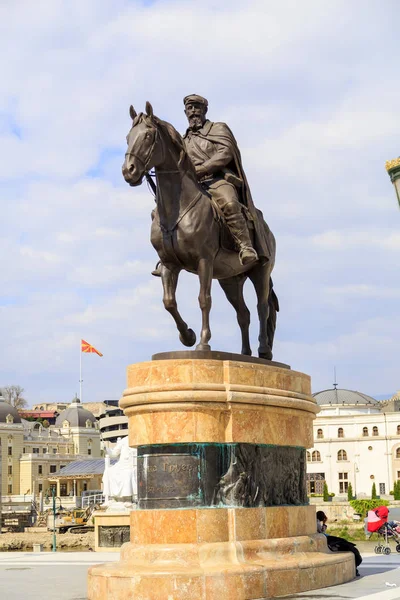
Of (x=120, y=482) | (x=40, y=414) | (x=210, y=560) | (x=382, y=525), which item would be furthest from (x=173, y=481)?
(x=40, y=414)

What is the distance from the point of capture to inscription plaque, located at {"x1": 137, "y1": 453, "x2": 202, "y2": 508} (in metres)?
10.6

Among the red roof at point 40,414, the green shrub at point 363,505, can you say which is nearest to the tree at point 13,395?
the red roof at point 40,414

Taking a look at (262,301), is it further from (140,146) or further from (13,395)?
(13,395)

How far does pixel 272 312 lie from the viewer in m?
14.1

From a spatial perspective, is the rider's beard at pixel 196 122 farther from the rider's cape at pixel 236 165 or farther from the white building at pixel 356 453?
the white building at pixel 356 453

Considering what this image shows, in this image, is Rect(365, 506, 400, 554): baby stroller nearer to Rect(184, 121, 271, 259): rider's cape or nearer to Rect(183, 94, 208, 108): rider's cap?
Rect(184, 121, 271, 259): rider's cape

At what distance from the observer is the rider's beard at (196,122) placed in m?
13.0

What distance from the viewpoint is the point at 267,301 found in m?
13.6

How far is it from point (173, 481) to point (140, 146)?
4194 mm

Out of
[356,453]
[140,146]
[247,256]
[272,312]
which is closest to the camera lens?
[140,146]

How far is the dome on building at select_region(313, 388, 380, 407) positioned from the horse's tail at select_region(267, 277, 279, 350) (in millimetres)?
97966

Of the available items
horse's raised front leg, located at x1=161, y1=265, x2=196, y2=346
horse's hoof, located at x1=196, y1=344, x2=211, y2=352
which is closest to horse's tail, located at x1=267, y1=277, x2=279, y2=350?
horse's raised front leg, located at x1=161, y1=265, x2=196, y2=346

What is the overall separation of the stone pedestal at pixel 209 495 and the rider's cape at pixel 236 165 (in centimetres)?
212

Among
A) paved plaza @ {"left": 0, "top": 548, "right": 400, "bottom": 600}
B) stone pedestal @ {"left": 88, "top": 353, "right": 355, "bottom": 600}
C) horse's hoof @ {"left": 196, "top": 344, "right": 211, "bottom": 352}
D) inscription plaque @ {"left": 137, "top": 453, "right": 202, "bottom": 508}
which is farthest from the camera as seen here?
horse's hoof @ {"left": 196, "top": 344, "right": 211, "bottom": 352}
